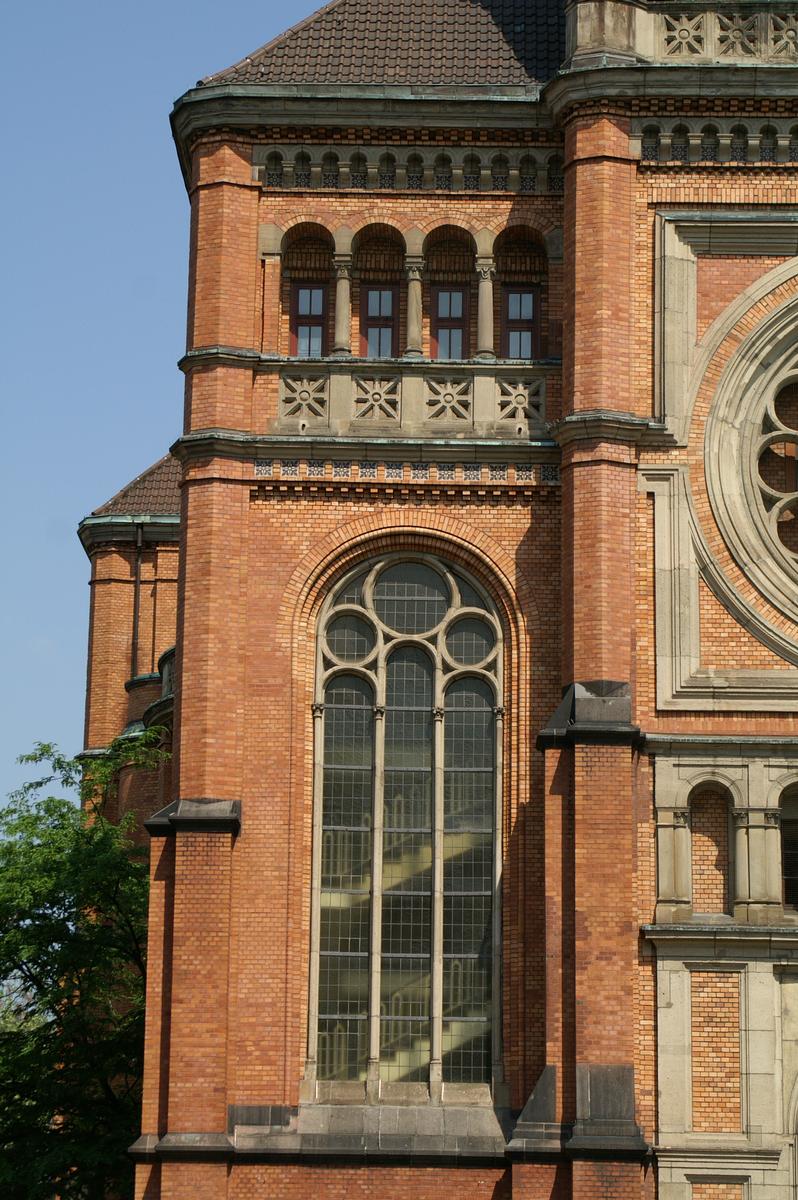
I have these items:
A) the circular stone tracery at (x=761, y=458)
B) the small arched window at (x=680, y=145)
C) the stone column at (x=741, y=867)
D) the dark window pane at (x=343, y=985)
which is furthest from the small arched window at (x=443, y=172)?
the dark window pane at (x=343, y=985)

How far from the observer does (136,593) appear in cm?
4600

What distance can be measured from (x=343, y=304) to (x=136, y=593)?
16016 millimetres

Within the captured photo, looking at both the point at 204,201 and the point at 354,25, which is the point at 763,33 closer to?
the point at 354,25

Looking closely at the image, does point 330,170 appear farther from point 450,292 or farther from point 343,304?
point 450,292

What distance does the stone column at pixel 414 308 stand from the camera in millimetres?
30875

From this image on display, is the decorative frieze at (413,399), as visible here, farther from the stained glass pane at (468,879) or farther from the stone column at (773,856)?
the stone column at (773,856)

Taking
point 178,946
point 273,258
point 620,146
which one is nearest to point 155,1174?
point 178,946

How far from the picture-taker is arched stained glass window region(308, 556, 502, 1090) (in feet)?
95.1

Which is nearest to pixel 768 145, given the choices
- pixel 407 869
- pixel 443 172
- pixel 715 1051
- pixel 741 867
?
pixel 443 172

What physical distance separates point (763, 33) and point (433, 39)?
4659 millimetres

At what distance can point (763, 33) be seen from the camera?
103 ft

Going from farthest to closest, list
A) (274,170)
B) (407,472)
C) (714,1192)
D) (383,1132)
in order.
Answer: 1. (274,170)
2. (407,472)
3. (383,1132)
4. (714,1192)

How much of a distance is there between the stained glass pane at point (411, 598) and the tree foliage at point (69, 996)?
6.61 metres

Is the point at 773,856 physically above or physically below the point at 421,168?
below
